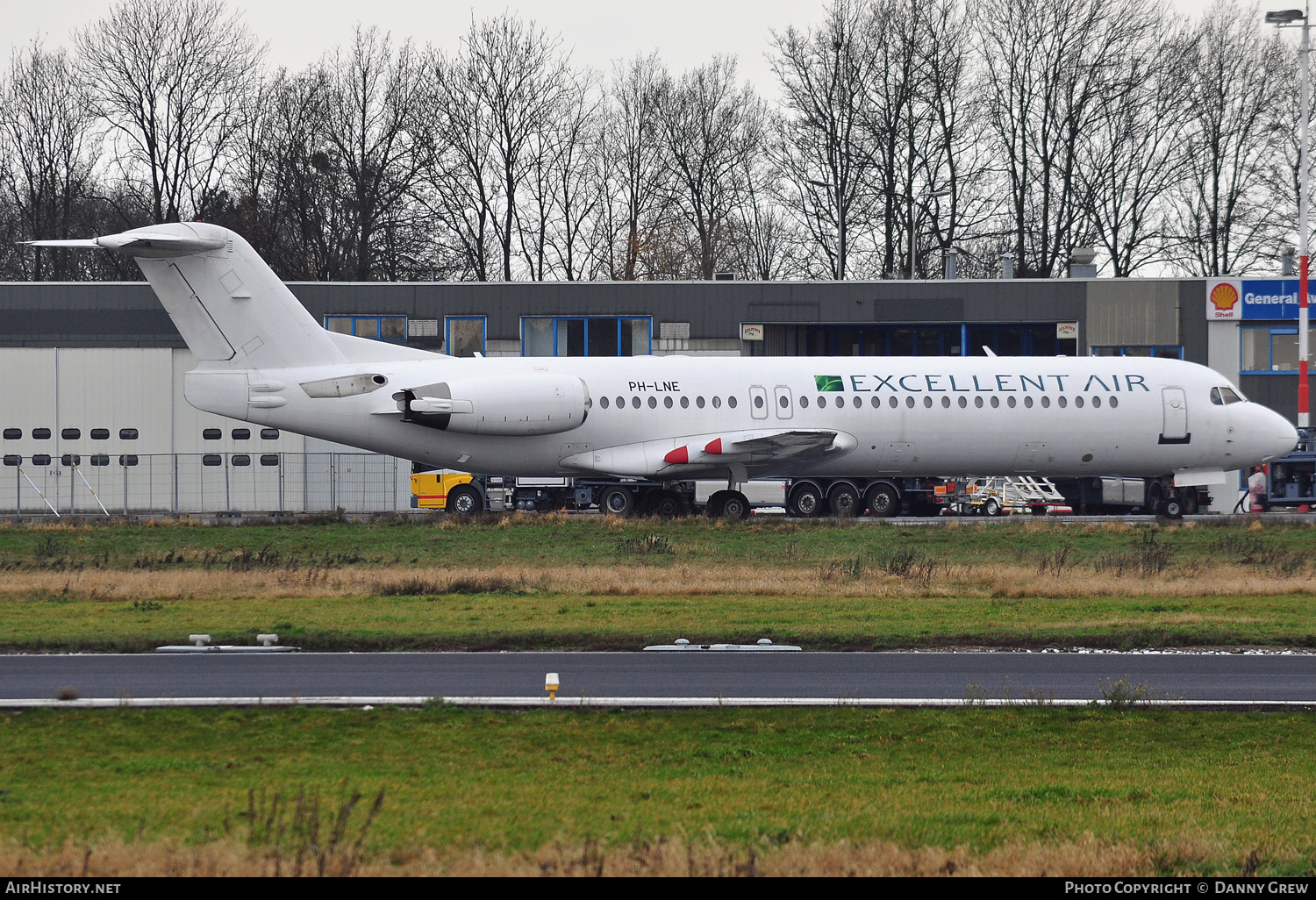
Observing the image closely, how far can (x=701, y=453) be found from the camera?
3406 centimetres

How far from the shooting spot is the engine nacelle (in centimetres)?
3234

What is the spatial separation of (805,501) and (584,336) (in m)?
12.3

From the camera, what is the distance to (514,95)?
60.6 m

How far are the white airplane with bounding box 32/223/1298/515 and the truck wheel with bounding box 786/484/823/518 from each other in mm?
444

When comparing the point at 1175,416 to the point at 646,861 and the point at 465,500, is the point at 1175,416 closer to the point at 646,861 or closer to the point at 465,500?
the point at 465,500

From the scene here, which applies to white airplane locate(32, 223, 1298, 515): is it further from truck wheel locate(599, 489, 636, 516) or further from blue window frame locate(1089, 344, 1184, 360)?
blue window frame locate(1089, 344, 1184, 360)

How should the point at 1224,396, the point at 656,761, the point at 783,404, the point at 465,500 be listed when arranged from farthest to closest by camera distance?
the point at 465,500 < the point at 1224,396 < the point at 783,404 < the point at 656,761

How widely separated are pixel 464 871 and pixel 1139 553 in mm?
22478

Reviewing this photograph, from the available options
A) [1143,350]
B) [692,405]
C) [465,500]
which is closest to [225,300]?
[465,500]

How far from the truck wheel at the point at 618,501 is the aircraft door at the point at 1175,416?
14.1m

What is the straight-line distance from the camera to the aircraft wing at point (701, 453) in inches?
1340

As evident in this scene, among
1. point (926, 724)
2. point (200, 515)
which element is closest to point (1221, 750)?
point (926, 724)

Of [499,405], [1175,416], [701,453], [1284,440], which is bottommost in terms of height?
[701,453]

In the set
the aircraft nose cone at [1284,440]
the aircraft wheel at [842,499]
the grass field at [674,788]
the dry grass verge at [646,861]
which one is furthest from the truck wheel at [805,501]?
the dry grass verge at [646,861]
